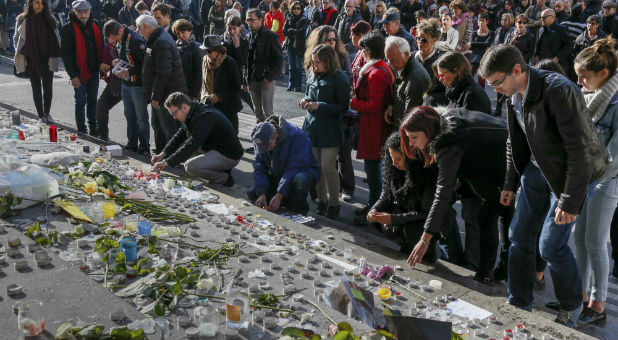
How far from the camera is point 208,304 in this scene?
11.4 feet

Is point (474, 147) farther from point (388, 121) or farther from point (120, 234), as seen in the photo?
point (120, 234)

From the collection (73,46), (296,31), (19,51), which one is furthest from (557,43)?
(19,51)

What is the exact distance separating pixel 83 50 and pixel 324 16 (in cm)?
504

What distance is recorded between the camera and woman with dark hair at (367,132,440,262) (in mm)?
4527

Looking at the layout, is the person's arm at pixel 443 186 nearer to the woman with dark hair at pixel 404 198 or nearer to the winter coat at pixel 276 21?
the woman with dark hair at pixel 404 198

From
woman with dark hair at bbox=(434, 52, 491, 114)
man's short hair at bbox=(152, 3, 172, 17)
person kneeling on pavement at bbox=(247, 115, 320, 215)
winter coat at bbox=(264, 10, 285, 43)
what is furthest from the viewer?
winter coat at bbox=(264, 10, 285, 43)

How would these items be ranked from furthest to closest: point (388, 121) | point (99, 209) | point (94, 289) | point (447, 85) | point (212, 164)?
point (212, 164), point (388, 121), point (447, 85), point (99, 209), point (94, 289)

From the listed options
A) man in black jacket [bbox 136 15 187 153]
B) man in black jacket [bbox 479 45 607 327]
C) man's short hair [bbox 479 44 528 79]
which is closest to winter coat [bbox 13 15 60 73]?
man in black jacket [bbox 136 15 187 153]

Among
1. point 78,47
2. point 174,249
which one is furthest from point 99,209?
point 78,47

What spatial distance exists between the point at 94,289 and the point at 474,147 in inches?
98.2

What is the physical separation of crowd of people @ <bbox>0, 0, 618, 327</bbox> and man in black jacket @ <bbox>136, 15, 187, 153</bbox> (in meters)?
0.02

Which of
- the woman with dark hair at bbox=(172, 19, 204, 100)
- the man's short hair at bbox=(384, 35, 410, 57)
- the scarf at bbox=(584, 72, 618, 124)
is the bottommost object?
the woman with dark hair at bbox=(172, 19, 204, 100)

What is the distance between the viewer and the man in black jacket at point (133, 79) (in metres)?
7.63

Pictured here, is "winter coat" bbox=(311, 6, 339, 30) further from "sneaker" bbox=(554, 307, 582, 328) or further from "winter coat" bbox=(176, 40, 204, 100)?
"sneaker" bbox=(554, 307, 582, 328)
